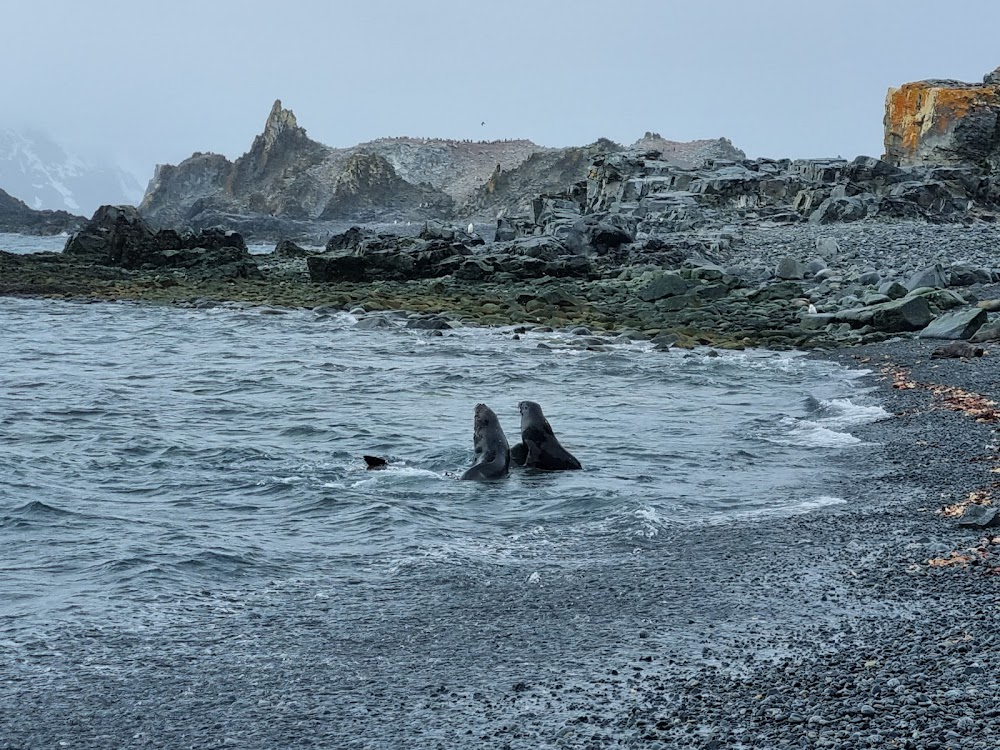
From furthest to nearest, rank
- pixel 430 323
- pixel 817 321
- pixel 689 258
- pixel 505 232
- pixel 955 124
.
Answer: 1. pixel 955 124
2. pixel 505 232
3. pixel 689 258
4. pixel 430 323
5. pixel 817 321

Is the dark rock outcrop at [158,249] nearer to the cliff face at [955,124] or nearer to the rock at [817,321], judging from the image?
the rock at [817,321]

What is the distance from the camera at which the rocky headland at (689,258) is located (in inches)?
1027

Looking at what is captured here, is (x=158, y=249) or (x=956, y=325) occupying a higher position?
(x=158, y=249)

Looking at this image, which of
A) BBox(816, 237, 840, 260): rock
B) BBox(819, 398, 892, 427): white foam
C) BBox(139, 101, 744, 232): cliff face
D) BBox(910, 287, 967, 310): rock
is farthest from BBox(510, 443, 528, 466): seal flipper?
BBox(139, 101, 744, 232): cliff face

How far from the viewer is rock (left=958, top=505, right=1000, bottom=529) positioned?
27.2ft

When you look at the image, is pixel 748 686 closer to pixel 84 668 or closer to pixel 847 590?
pixel 847 590

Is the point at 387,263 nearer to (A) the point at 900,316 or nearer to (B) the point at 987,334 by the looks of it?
(A) the point at 900,316

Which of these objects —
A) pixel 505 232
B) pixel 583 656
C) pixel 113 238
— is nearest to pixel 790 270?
pixel 505 232

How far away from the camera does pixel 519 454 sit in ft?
40.2

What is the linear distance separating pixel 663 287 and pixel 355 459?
18.3 m

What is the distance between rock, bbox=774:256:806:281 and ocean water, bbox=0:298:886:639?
11.5m

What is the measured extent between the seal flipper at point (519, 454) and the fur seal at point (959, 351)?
9137 millimetres

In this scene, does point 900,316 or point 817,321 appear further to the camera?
point 817,321

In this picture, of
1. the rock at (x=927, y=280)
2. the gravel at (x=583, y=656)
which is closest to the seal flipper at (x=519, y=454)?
the gravel at (x=583, y=656)
